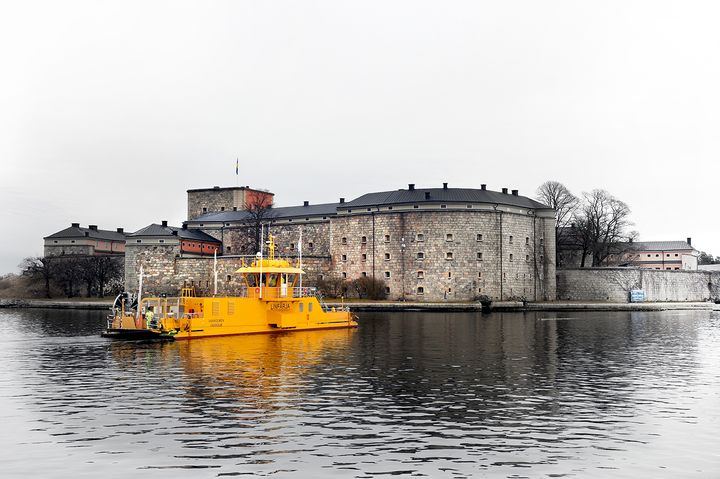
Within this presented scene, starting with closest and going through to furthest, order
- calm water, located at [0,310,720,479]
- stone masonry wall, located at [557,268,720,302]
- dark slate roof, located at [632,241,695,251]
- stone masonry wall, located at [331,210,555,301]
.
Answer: calm water, located at [0,310,720,479], stone masonry wall, located at [331,210,555,301], stone masonry wall, located at [557,268,720,302], dark slate roof, located at [632,241,695,251]

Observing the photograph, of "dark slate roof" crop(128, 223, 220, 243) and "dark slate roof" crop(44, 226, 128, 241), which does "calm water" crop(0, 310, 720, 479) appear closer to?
"dark slate roof" crop(128, 223, 220, 243)

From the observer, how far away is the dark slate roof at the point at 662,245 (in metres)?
127

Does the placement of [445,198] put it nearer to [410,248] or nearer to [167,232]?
[410,248]

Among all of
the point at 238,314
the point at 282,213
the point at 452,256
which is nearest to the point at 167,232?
the point at 282,213

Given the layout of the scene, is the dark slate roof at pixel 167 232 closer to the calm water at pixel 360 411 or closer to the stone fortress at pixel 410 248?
the stone fortress at pixel 410 248

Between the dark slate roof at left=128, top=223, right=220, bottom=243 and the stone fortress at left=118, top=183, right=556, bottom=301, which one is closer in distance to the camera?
the stone fortress at left=118, top=183, right=556, bottom=301

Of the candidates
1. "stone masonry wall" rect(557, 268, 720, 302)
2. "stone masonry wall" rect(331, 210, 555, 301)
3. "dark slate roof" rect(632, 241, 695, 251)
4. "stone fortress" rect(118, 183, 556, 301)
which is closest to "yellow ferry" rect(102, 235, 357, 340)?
"stone fortress" rect(118, 183, 556, 301)

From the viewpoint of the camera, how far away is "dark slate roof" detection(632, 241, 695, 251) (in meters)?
127

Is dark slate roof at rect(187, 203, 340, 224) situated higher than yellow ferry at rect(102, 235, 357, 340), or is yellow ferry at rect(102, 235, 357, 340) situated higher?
dark slate roof at rect(187, 203, 340, 224)

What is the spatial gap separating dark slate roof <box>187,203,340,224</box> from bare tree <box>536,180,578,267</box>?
85.6 ft

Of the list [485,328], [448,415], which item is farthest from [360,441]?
[485,328]

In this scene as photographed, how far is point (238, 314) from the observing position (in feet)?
132

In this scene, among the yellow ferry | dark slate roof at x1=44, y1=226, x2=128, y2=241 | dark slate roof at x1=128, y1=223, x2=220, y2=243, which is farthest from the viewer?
dark slate roof at x1=44, y1=226, x2=128, y2=241

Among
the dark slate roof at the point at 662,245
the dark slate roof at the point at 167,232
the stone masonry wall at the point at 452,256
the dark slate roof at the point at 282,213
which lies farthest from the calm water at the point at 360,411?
the dark slate roof at the point at 662,245
